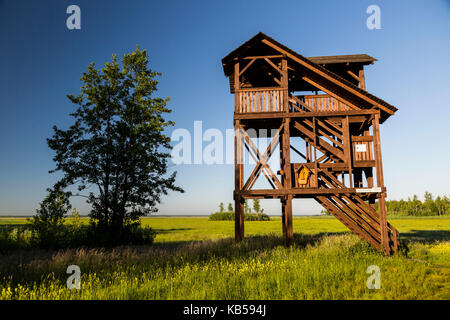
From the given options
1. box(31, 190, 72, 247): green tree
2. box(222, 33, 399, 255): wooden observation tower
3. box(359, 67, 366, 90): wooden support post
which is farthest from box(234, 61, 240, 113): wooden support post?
box(31, 190, 72, 247): green tree

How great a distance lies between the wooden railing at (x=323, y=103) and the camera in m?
12.8

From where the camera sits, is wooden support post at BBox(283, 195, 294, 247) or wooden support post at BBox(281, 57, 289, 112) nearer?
wooden support post at BBox(283, 195, 294, 247)

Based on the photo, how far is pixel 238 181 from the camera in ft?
39.8

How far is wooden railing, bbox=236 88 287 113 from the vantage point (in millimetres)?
12547

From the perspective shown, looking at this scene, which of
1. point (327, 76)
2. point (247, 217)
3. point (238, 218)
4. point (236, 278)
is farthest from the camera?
point (247, 217)

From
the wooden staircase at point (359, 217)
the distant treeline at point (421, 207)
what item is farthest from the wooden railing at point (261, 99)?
the distant treeline at point (421, 207)

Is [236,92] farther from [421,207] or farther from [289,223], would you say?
[421,207]

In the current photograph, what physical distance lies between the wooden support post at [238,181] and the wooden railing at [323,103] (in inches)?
141

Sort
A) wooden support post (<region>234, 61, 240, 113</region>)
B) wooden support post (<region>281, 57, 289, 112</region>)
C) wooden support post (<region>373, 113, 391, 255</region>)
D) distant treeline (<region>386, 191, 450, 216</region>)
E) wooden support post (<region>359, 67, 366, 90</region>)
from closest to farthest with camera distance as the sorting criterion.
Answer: wooden support post (<region>373, 113, 391, 255</region>)
wooden support post (<region>281, 57, 289, 112</region>)
wooden support post (<region>234, 61, 240, 113</region>)
wooden support post (<region>359, 67, 366, 90</region>)
distant treeline (<region>386, 191, 450, 216</region>)

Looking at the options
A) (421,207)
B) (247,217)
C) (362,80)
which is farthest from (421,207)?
(362,80)

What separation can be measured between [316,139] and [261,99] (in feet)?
11.8

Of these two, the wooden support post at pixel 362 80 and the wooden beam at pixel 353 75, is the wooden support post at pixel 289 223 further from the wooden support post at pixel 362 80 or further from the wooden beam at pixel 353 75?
the wooden beam at pixel 353 75

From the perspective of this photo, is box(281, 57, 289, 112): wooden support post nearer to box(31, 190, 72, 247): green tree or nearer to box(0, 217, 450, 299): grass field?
box(0, 217, 450, 299): grass field
